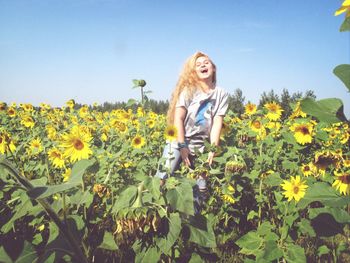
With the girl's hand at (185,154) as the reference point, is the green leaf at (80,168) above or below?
above

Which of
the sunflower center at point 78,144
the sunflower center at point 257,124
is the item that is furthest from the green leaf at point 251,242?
the sunflower center at point 257,124

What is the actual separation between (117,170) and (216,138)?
94 cm

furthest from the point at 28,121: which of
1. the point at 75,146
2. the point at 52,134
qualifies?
the point at 75,146

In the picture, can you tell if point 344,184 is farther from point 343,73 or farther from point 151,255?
point 343,73

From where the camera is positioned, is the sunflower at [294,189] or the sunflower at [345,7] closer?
the sunflower at [345,7]

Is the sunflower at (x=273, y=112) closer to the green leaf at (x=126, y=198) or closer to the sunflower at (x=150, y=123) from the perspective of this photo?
the sunflower at (x=150, y=123)

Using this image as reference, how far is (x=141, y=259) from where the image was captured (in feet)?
4.34

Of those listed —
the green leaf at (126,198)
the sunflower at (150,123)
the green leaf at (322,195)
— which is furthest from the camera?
the sunflower at (150,123)

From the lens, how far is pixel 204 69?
2.98 m

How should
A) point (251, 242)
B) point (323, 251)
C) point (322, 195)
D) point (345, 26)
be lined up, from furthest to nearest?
point (323, 251) < point (251, 242) < point (322, 195) < point (345, 26)

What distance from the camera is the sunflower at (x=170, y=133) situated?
2.65m

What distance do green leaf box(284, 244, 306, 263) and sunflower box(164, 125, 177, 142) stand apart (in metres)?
1.29

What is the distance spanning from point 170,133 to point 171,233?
1.56 metres

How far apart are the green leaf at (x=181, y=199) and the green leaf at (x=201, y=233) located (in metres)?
0.22
